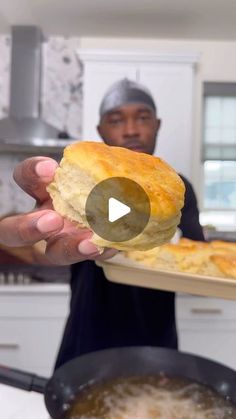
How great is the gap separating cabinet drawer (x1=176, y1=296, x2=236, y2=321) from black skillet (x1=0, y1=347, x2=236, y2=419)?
0.66m

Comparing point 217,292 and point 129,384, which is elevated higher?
point 217,292

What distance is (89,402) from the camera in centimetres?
45

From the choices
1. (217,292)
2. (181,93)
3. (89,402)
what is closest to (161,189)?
(217,292)

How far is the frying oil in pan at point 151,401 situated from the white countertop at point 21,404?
0.05 metres

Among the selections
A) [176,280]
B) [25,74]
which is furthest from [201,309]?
[25,74]

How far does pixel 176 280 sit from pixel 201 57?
4.27 ft

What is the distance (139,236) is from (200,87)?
4.68 ft

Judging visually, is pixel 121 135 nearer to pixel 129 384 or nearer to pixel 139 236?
pixel 129 384

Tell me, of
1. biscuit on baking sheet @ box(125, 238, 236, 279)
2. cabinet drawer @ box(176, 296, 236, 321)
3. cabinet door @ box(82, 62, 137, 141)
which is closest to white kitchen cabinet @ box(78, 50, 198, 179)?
cabinet door @ box(82, 62, 137, 141)

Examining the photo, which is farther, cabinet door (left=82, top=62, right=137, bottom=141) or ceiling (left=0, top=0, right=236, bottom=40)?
cabinet door (left=82, top=62, right=137, bottom=141)

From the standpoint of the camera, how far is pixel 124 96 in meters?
1.13

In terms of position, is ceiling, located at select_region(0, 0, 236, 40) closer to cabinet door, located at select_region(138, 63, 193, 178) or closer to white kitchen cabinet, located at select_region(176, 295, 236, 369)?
cabinet door, located at select_region(138, 63, 193, 178)

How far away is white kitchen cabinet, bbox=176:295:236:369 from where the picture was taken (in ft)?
3.86

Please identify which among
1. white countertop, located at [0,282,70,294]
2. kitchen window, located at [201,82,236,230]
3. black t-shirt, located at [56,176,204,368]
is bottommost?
white countertop, located at [0,282,70,294]
